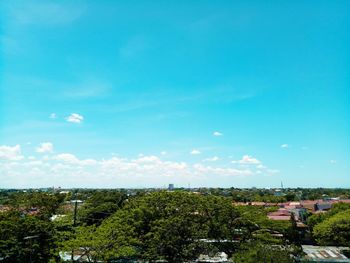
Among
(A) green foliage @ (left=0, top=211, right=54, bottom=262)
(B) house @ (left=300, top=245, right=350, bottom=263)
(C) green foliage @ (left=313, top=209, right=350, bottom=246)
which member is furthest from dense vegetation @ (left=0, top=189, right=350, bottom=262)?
(C) green foliage @ (left=313, top=209, right=350, bottom=246)

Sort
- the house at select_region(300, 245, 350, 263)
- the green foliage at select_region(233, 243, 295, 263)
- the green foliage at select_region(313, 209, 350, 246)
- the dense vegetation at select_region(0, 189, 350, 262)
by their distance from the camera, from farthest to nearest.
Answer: the green foliage at select_region(313, 209, 350, 246) → the house at select_region(300, 245, 350, 263) → the dense vegetation at select_region(0, 189, 350, 262) → the green foliage at select_region(233, 243, 295, 263)

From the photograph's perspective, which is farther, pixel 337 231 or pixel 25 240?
pixel 337 231

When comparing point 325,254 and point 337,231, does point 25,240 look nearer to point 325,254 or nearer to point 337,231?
point 337,231

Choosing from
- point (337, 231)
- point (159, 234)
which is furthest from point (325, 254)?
point (159, 234)

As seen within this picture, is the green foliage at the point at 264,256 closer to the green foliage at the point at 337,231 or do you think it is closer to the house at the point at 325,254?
the house at the point at 325,254

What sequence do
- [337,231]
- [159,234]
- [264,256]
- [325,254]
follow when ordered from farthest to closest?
[325,254], [337,231], [159,234], [264,256]

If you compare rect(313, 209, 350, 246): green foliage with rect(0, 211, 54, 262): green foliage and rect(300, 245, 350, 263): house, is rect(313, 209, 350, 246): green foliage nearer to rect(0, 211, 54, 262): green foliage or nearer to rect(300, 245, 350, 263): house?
rect(300, 245, 350, 263): house

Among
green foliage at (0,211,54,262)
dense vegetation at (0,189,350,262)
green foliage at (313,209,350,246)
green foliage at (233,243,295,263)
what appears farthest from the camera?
green foliage at (313,209,350,246)

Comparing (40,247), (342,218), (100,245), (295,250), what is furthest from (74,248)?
(342,218)

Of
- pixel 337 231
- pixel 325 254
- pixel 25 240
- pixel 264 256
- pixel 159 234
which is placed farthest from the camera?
pixel 325 254

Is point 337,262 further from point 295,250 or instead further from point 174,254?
point 174,254

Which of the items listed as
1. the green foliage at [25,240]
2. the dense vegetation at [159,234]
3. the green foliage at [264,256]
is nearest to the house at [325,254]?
the dense vegetation at [159,234]
